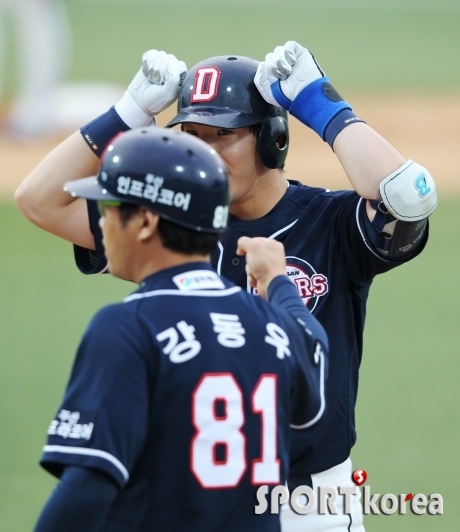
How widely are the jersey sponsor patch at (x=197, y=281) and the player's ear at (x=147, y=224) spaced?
0.11 meters

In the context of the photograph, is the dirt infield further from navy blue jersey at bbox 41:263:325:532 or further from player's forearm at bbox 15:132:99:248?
navy blue jersey at bbox 41:263:325:532

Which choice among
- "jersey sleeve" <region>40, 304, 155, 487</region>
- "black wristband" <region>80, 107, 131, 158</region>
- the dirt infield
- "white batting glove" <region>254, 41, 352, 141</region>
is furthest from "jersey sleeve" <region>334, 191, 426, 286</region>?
the dirt infield

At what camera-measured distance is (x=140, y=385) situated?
1858mm

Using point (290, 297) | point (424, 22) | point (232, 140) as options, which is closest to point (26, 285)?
point (232, 140)

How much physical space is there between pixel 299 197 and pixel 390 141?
1192 centimetres

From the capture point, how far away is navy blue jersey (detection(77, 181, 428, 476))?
2844mm

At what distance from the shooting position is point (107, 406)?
6.04 ft

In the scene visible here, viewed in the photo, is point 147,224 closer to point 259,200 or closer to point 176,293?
point 176,293

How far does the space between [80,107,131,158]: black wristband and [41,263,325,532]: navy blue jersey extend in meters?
1.24

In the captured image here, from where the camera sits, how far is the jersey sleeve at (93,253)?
10.2 feet

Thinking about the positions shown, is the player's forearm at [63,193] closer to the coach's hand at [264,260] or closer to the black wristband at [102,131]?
the black wristband at [102,131]

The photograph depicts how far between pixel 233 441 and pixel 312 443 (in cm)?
91

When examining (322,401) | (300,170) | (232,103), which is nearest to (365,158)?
(232,103)

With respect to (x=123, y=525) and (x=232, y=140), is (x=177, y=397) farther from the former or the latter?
(x=232, y=140)
